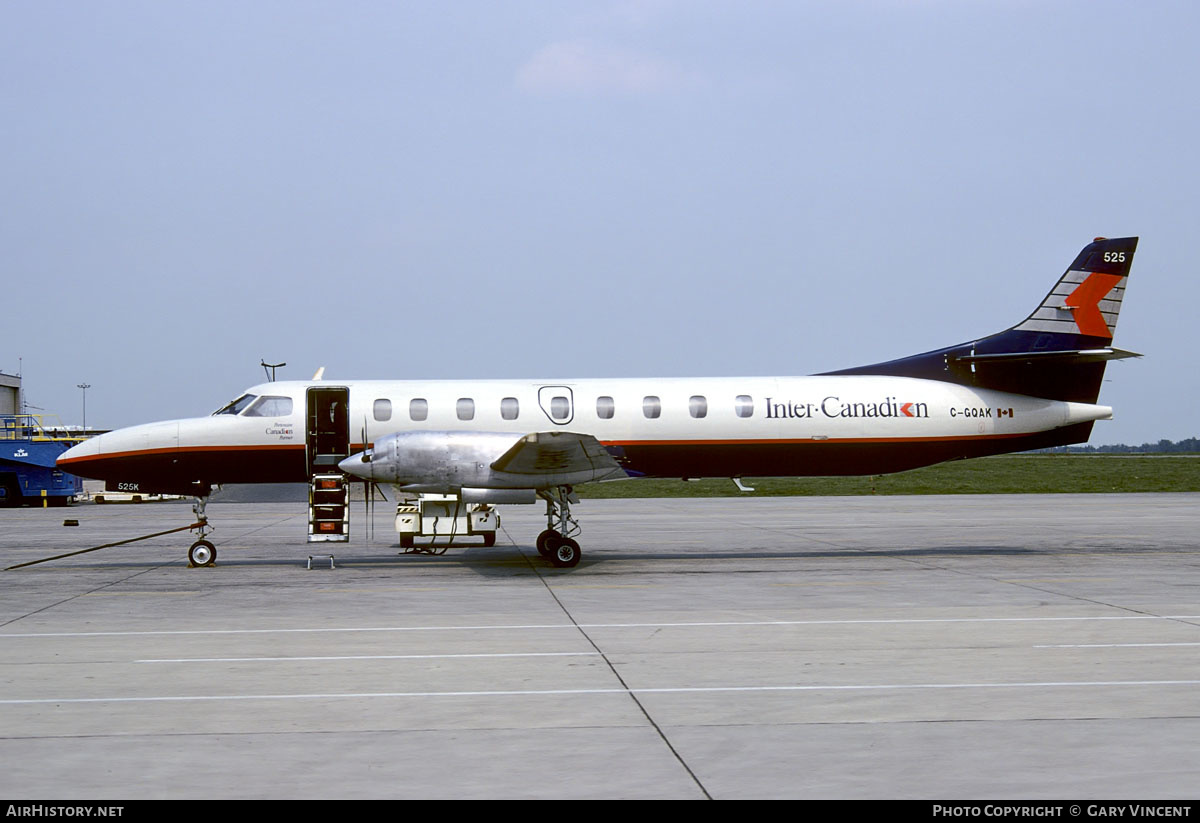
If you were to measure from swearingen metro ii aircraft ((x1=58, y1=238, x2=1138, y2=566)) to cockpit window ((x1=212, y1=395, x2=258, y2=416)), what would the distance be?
0.03 metres

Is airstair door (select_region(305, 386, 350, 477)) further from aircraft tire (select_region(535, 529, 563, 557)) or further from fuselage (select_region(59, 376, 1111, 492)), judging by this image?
aircraft tire (select_region(535, 529, 563, 557))

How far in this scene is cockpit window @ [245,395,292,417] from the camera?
20.8m

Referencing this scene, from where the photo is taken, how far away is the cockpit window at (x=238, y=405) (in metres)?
20.9

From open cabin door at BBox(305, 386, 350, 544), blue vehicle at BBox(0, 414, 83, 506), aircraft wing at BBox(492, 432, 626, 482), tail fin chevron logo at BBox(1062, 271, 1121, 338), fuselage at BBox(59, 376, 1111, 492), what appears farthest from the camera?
blue vehicle at BBox(0, 414, 83, 506)

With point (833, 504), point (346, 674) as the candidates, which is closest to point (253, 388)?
point (346, 674)

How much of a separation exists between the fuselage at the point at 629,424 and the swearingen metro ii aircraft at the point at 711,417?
0.03m

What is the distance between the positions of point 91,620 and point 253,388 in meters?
8.82

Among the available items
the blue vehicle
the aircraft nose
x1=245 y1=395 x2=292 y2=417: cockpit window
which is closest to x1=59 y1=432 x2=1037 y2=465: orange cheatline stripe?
the aircraft nose

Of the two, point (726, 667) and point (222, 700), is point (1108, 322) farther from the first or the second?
point (222, 700)

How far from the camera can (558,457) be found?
18000 millimetres

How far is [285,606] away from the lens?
14.5m

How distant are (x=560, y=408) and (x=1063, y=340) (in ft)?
33.1

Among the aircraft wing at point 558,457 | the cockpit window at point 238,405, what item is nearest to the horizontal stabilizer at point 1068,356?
the aircraft wing at point 558,457

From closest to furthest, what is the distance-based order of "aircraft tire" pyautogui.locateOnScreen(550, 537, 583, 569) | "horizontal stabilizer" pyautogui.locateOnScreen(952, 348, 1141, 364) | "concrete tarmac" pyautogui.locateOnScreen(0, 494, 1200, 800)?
"concrete tarmac" pyautogui.locateOnScreen(0, 494, 1200, 800), "aircraft tire" pyautogui.locateOnScreen(550, 537, 583, 569), "horizontal stabilizer" pyautogui.locateOnScreen(952, 348, 1141, 364)
